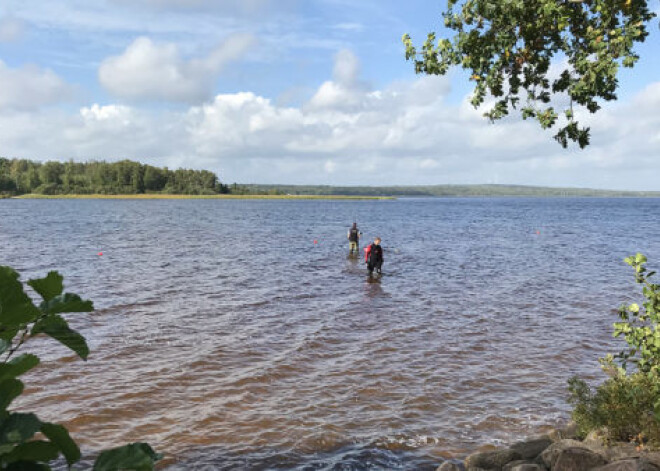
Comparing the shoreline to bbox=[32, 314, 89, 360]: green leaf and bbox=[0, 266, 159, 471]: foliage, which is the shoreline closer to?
bbox=[0, 266, 159, 471]: foliage

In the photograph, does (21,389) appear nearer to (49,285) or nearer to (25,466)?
(25,466)

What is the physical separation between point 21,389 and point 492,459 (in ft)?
29.0

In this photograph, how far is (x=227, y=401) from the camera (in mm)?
12117

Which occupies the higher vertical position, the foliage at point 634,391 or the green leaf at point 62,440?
the green leaf at point 62,440

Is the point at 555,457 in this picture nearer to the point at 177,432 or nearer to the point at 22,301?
the point at 177,432

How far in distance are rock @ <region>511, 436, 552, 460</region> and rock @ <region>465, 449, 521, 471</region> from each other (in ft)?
0.71

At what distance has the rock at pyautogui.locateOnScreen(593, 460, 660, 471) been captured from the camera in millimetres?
7098

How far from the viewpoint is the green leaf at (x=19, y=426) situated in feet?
4.50

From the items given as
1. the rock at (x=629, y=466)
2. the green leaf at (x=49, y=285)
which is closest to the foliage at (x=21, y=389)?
the green leaf at (x=49, y=285)

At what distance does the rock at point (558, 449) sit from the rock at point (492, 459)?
0.49 m

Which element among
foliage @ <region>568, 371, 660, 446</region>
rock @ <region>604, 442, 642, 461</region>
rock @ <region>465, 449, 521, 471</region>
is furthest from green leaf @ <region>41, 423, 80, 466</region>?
foliage @ <region>568, 371, 660, 446</region>

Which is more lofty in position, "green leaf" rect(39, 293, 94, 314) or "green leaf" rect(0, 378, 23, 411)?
"green leaf" rect(39, 293, 94, 314)

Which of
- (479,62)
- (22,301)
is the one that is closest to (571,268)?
(479,62)

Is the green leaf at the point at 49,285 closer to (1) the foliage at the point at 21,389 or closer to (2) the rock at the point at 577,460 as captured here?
(1) the foliage at the point at 21,389
